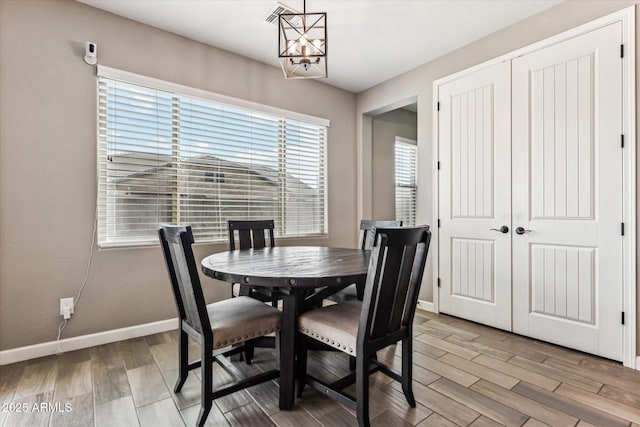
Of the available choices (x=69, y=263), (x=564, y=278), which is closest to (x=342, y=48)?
(x=564, y=278)

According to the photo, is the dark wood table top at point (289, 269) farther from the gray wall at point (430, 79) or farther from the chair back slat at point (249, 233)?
the gray wall at point (430, 79)

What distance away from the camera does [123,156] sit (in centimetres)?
261

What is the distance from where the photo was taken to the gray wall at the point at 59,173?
2.19 metres

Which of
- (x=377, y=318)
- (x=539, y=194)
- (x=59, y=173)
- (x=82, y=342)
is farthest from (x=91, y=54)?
(x=539, y=194)

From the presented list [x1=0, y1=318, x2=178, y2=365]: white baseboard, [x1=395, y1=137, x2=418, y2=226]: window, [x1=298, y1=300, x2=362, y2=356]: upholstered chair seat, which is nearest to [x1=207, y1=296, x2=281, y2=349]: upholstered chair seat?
[x1=298, y1=300, x2=362, y2=356]: upholstered chair seat

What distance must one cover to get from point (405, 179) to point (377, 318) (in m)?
3.75

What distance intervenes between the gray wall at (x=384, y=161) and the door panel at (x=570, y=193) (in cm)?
197

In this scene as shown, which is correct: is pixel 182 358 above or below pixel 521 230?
below

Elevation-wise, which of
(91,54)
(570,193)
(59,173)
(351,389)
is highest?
(91,54)

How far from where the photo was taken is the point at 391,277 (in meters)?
1.44

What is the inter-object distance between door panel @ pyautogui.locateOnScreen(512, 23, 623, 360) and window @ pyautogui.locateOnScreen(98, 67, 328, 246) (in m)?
2.24

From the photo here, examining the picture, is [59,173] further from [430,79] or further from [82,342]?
[430,79]

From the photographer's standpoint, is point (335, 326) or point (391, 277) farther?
point (335, 326)

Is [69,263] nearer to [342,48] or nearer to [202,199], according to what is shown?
[202,199]
